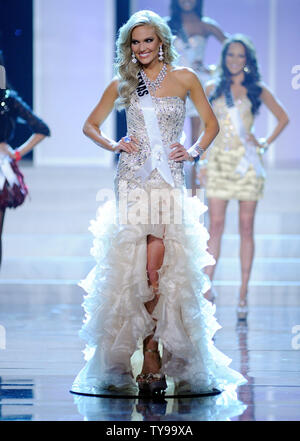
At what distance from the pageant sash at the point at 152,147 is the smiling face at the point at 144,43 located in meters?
0.13

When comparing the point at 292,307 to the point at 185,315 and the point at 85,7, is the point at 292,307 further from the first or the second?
the point at 85,7

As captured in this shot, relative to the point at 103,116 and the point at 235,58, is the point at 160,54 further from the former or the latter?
the point at 235,58

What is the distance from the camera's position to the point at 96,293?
3957 millimetres

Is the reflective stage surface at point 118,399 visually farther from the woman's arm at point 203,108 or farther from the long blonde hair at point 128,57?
the long blonde hair at point 128,57

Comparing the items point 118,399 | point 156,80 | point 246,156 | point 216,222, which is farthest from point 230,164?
point 118,399

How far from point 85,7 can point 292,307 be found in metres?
4.57

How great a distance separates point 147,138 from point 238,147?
2.64 m

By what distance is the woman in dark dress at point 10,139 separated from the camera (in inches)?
247

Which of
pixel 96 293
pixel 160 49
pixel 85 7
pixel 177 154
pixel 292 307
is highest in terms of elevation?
pixel 85 7

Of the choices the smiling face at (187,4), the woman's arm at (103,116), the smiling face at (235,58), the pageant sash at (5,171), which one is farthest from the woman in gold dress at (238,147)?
the woman's arm at (103,116)

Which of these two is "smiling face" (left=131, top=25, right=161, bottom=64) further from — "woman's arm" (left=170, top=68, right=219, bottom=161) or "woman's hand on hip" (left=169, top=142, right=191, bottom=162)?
"woman's hand on hip" (left=169, top=142, right=191, bottom=162)

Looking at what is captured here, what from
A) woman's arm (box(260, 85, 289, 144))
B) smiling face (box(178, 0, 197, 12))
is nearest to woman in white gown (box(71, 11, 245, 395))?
woman's arm (box(260, 85, 289, 144))

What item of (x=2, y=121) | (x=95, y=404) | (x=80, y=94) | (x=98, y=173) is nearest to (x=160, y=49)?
(x=95, y=404)

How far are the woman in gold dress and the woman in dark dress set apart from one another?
1216 mm
